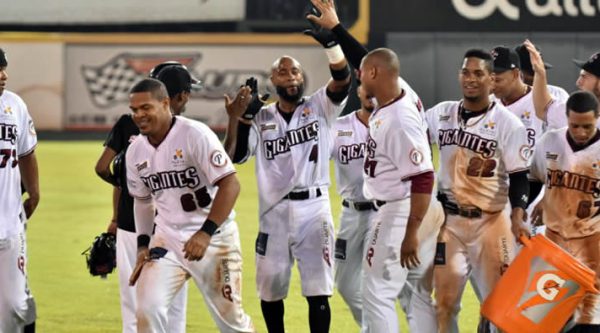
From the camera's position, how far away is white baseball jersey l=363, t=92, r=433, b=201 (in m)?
7.21

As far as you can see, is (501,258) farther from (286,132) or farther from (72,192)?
(72,192)

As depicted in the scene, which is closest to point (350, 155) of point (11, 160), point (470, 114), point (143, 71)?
point (470, 114)

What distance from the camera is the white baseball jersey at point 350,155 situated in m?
8.70

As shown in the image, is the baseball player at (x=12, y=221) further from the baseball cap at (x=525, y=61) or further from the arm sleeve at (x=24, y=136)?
the baseball cap at (x=525, y=61)

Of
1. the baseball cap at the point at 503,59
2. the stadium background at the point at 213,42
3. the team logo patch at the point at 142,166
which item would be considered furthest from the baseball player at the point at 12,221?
the stadium background at the point at 213,42

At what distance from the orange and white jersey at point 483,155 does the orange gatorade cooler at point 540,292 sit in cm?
54

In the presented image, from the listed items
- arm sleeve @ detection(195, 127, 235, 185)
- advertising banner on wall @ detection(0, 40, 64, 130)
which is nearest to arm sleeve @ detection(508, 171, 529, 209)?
arm sleeve @ detection(195, 127, 235, 185)

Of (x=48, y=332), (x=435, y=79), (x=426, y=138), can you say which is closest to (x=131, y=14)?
(x=435, y=79)

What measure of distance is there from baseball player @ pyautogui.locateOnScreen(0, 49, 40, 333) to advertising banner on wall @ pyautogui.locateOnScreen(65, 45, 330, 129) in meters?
20.2

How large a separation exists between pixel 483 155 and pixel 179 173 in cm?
203

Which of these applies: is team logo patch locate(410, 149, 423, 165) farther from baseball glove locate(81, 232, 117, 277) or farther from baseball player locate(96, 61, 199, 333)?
baseball glove locate(81, 232, 117, 277)

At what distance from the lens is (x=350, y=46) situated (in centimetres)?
806

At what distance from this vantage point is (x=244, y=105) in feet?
27.1

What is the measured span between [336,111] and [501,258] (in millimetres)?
1663
